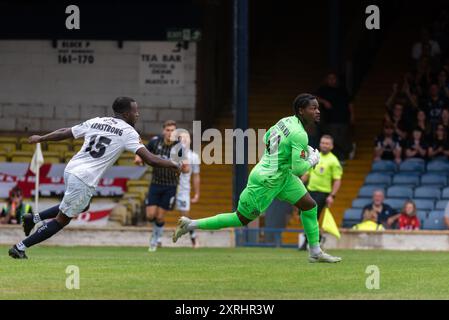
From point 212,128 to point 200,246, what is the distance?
6.68 m

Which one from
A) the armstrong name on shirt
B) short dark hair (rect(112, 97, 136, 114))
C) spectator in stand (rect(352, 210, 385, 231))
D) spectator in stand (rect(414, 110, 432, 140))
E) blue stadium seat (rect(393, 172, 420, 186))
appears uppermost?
spectator in stand (rect(414, 110, 432, 140))

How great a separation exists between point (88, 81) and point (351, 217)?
815cm

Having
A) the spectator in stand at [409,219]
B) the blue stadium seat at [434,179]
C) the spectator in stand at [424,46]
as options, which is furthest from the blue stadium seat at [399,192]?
the spectator in stand at [424,46]

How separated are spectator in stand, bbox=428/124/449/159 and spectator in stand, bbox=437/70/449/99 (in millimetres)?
1038

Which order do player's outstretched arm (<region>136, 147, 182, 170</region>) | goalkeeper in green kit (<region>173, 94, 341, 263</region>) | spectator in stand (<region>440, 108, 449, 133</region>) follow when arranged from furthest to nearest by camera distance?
spectator in stand (<region>440, 108, 449, 133</region>)
goalkeeper in green kit (<region>173, 94, 341, 263</region>)
player's outstretched arm (<region>136, 147, 182, 170</region>)

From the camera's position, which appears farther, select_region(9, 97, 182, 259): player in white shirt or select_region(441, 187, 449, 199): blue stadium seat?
select_region(441, 187, 449, 199): blue stadium seat

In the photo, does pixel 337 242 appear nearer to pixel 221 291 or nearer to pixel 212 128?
pixel 212 128

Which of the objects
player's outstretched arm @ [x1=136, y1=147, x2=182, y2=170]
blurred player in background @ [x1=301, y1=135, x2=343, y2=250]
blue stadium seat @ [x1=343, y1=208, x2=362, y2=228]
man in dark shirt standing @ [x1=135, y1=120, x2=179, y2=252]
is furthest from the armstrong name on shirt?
blue stadium seat @ [x1=343, y1=208, x2=362, y2=228]

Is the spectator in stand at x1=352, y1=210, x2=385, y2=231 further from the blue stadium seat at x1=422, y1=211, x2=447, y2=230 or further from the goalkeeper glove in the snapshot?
the goalkeeper glove

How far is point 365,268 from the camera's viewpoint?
1669 cm

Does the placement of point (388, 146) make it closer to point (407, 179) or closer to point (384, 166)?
point (384, 166)

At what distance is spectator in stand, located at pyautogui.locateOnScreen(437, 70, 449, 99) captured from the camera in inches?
1141

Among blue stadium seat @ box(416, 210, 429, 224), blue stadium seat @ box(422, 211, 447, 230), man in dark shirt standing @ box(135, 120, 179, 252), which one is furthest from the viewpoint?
blue stadium seat @ box(416, 210, 429, 224)
